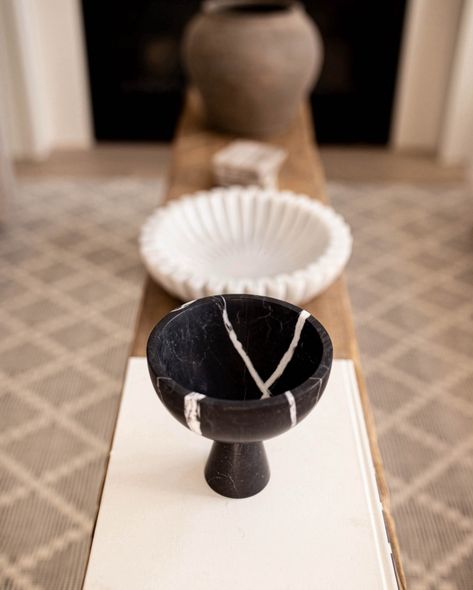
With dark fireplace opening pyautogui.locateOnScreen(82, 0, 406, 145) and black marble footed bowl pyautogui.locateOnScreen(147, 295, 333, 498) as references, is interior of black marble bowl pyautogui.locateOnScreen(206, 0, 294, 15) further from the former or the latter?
black marble footed bowl pyautogui.locateOnScreen(147, 295, 333, 498)

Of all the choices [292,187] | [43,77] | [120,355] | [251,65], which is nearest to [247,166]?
[292,187]

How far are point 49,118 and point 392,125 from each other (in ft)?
4.91

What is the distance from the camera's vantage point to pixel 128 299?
1871mm

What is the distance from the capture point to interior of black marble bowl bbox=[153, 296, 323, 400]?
2.56 feet

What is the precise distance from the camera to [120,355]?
1.66 m

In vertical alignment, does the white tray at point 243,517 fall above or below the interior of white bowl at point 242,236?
below

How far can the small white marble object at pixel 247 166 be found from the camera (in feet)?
5.02

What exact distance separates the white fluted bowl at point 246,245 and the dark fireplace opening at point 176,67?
1657 millimetres

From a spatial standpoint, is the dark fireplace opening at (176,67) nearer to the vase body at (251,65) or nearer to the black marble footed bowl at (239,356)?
the vase body at (251,65)

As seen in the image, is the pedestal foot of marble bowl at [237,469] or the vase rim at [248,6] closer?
the pedestal foot of marble bowl at [237,469]

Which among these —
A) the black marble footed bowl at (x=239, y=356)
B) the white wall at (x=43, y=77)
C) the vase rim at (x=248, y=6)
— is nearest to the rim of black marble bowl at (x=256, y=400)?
the black marble footed bowl at (x=239, y=356)

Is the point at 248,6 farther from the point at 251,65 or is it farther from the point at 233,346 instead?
the point at 233,346

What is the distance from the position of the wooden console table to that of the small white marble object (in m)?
0.06

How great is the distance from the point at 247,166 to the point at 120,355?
1.84 feet
